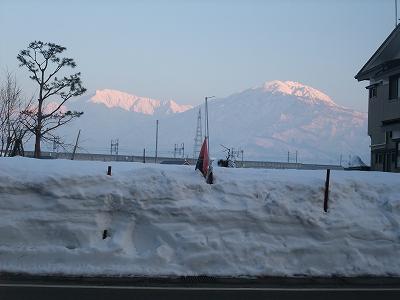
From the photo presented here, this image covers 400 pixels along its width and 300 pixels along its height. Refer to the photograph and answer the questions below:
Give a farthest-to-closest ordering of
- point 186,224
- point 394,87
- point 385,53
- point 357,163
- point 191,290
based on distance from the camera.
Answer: point 357,163 → point 385,53 → point 394,87 → point 186,224 → point 191,290

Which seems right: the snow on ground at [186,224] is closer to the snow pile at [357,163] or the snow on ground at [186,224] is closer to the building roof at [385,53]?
the building roof at [385,53]

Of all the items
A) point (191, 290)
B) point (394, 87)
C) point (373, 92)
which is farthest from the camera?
point (373, 92)

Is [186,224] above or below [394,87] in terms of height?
below

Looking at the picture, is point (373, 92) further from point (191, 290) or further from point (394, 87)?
point (191, 290)

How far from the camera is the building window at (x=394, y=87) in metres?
28.5

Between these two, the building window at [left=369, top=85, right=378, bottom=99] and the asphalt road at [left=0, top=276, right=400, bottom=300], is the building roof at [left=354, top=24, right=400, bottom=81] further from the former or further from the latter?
the asphalt road at [left=0, top=276, right=400, bottom=300]

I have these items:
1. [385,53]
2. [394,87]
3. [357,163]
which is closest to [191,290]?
[394,87]

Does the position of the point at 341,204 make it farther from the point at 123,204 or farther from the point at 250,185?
the point at 123,204

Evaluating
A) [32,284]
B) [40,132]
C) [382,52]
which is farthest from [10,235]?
[382,52]

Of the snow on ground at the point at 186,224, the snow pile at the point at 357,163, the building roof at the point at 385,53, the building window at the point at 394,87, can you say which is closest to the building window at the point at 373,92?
the building roof at the point at 385,53

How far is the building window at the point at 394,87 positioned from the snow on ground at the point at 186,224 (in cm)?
1834

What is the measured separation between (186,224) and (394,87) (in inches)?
859

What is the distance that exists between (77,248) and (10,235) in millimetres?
1211

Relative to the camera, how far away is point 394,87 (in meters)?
28.9
